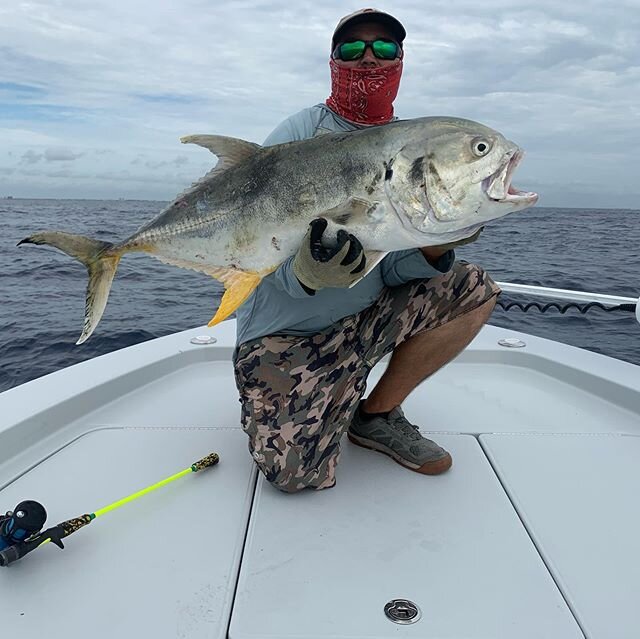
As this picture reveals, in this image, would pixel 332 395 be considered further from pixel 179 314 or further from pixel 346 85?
pixel 179 314

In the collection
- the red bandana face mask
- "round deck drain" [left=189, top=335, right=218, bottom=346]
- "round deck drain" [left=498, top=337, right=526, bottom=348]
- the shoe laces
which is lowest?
"round deck drain" [left=498, top=337, right=526, bottom=348]

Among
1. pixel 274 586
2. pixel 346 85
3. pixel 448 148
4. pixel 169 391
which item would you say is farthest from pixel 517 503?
pixel 169 391

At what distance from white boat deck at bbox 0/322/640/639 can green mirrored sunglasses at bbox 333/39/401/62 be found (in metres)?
1.85

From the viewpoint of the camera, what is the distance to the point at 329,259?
212 cm

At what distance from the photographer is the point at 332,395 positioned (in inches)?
113

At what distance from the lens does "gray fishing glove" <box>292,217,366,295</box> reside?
209cm

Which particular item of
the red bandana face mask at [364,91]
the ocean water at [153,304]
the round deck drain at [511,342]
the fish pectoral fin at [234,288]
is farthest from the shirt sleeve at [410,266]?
the ocean water at [153,304]

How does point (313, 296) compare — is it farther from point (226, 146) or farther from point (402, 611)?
point (402, 611)

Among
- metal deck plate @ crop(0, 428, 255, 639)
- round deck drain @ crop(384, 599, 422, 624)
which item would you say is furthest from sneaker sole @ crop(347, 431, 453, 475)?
round deck drain @ crop(384, 599, 422, 624)

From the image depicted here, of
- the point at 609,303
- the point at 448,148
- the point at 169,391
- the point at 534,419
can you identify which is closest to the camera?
the point at 448,148

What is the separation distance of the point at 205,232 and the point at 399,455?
1.39 m

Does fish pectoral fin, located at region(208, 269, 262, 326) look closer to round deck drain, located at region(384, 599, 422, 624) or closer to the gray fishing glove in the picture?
the gray fishing glove

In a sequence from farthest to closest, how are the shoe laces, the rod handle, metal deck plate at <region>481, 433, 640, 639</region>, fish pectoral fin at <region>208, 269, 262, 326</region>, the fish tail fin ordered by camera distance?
the shoe laces, the rod handle, the fish tail fin, fish pectoral fin at <region>208, 269, 262, 326</region>, metal deck plate at <region>481, 433, 640, 639</region>

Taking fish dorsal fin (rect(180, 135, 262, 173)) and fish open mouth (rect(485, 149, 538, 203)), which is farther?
fish dorsal fin (rect(180, 135, 262, 173))
